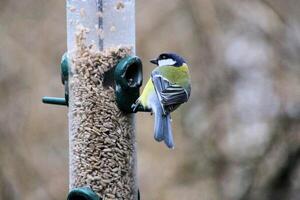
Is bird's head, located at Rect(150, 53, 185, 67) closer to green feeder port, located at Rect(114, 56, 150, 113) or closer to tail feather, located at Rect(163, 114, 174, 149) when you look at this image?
green feeder port, located at Rect(114, 56, 150, 113)

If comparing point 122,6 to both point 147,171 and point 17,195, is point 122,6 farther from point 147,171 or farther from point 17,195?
point 17,195

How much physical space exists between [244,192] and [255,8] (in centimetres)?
146

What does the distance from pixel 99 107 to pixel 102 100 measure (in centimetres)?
3

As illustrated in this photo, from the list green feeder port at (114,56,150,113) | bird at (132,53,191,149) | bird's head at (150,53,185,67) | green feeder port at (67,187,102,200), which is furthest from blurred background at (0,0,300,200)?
green feeder port at (67,187,102,200)

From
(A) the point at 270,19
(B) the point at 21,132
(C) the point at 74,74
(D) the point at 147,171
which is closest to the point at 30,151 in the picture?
(B) the point at 21,132

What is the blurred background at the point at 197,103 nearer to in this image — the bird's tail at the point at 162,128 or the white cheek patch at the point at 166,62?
the white cheek patch at the point at 166,62

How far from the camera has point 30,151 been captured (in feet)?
23.2

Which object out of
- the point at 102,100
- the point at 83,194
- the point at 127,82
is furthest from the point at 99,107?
the point at 83,194

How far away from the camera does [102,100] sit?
3934mm

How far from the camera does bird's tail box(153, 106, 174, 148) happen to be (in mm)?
3832

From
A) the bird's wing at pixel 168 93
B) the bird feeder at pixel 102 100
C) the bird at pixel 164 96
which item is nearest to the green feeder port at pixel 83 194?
the bird feeder at pixel 102 100

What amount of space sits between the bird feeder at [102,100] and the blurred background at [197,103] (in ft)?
8.86

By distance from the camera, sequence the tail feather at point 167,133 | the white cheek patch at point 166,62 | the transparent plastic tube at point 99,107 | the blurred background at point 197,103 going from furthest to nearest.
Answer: the blurred background at point 197,103, the white cheek patch at point 166,62, the transparent plastic tube at point 99,107, the tail feather at point 167,133

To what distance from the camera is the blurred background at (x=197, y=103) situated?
21.6ft
